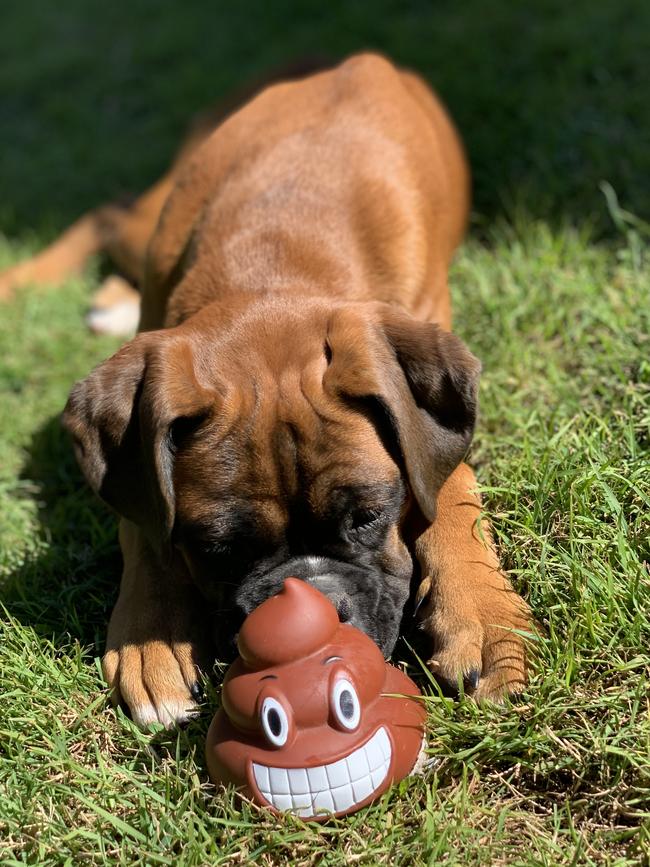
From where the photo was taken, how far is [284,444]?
3592mm

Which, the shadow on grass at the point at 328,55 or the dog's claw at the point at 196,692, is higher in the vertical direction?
the dog's claw at the point at 196,692

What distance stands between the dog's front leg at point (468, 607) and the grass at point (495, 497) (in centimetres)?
9

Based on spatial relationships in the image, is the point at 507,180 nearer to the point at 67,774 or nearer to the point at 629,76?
the point at 629,76

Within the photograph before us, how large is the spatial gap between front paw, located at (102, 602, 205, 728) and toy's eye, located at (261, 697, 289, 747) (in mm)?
717

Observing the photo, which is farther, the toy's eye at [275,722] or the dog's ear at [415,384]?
the dog's ear at [415,384]

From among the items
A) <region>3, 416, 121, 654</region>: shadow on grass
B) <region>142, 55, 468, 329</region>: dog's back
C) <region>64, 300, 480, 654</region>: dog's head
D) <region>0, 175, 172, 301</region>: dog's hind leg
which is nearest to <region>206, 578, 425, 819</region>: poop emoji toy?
<region>64, 300, 480, 654</region>: dog's head

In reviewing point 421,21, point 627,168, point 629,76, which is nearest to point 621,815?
point 627,168

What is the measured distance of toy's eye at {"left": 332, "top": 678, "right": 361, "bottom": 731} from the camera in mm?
3053

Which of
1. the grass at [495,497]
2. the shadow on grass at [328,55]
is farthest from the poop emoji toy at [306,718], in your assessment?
the shadow on grass at [328,55]

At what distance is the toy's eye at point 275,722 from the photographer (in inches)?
120

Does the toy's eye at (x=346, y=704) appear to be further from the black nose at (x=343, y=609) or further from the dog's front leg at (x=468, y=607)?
the dog's front leg at (x=468, y=607)

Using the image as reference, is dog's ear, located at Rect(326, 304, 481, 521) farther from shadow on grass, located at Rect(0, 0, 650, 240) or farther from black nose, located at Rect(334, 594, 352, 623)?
shadow on grass, located at Rect(0, 0, 650, 240)

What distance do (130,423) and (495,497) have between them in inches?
60.4

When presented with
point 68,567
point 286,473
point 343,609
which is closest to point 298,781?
point 343,609
